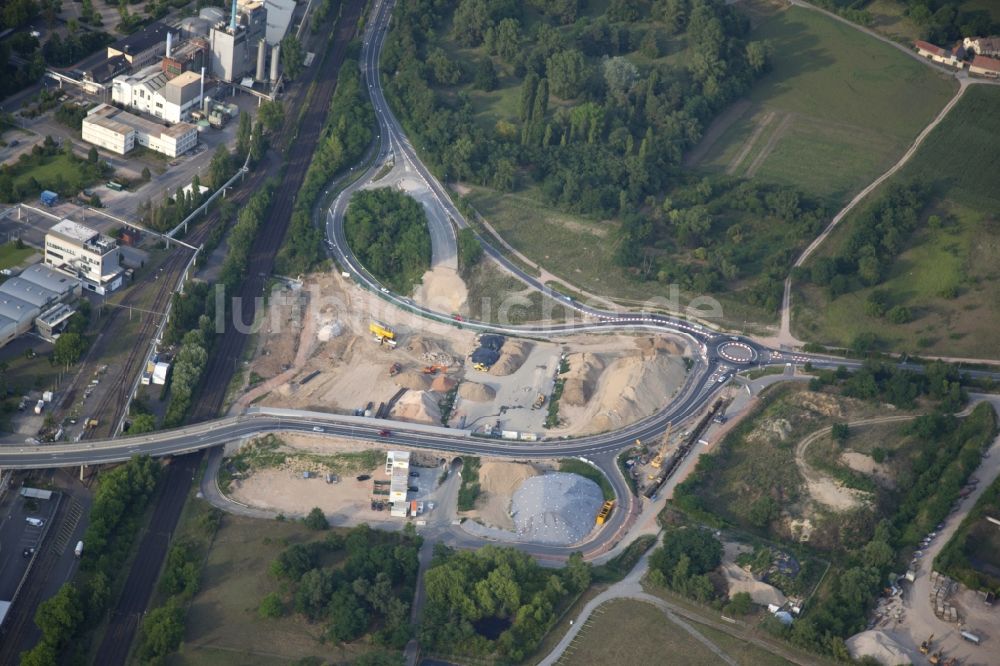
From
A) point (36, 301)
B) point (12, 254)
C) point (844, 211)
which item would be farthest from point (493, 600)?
point (844, 211)

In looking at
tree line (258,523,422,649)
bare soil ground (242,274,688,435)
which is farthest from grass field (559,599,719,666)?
bare soil ground (242,274,688,435)

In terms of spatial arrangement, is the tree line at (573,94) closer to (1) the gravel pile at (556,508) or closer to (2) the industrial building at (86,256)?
(2) the industrial building at (86,256)

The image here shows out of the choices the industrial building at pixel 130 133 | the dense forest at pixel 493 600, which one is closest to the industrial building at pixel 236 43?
the industrial building at pixel 130 133

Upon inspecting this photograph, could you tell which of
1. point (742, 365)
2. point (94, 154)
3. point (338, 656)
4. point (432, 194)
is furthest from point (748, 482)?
point (94, 154)

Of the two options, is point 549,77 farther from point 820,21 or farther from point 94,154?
point 94,154

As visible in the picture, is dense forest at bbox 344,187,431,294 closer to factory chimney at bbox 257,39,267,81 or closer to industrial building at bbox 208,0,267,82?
factory chimney at bbox 257,39,267,81
